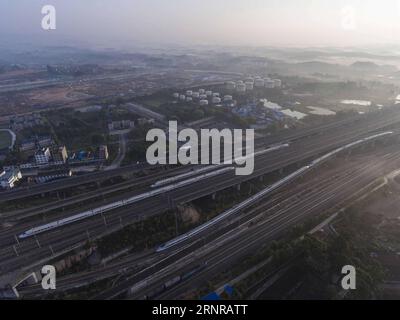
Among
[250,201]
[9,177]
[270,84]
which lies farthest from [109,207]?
[270,84]

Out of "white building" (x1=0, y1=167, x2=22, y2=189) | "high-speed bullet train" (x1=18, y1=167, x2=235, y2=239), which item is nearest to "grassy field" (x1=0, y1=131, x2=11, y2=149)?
"white building" (x1=0, y1=167, x2=22, y2=189)

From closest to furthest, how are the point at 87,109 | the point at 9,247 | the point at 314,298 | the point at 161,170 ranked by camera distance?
the point at 314,298 → the point at 9,247 → the point at 161,170 → the point at 87,109

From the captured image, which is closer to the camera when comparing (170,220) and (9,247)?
(9,247)

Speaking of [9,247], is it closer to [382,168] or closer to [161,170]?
[161,170]

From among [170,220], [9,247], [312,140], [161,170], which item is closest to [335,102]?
[312,140]

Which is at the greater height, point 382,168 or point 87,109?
point 87,109

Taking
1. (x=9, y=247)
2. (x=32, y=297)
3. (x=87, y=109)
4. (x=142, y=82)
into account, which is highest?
(x=142, y=82)

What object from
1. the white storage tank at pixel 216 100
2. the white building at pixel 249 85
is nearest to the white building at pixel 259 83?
the white building at pixel 249 85
